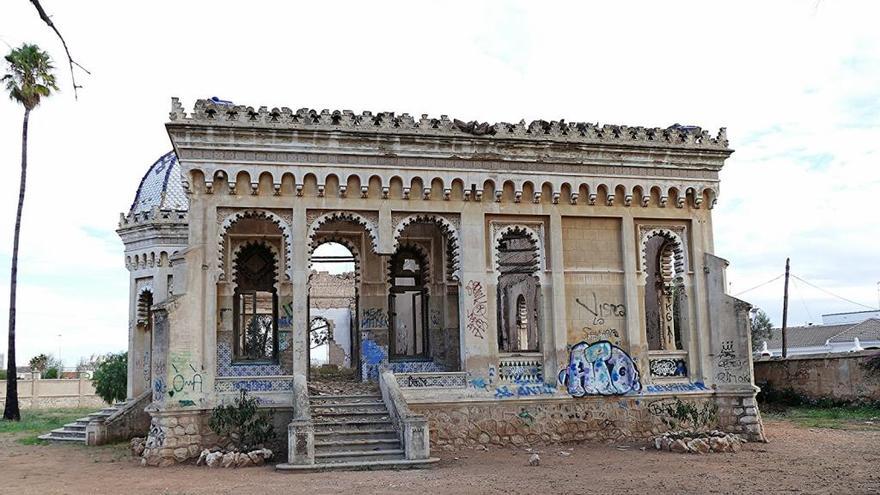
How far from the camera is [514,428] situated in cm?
1809

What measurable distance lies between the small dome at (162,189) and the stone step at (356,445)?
1395 cm

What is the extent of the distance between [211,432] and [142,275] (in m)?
11.9

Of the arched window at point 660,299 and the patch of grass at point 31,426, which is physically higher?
the arched window at point 660,299

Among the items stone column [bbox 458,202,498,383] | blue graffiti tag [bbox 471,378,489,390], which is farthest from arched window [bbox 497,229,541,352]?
blue graffiti tag [bbox 471,378,489,390]

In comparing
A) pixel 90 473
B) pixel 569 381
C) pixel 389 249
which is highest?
pixel 389 249

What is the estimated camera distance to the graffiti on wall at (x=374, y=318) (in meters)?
20.0

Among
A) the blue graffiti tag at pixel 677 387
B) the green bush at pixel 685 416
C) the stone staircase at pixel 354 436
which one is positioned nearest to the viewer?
the stone staircase at pixel 354 436

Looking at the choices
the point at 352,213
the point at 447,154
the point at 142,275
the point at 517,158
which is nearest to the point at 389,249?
the point at 352,213

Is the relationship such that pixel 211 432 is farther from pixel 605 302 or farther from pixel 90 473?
pixel 605 302

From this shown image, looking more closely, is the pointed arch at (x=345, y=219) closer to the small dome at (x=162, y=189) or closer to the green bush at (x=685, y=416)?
the green bush at (x=685, y=416)

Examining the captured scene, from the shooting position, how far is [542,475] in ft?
45.6

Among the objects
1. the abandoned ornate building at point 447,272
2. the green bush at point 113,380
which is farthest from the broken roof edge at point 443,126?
the green bush at point 113,380

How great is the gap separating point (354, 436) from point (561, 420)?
518 cm

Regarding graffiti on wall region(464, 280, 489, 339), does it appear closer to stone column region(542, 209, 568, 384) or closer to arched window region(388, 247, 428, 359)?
stone column region(542, 209, 568, 384)
